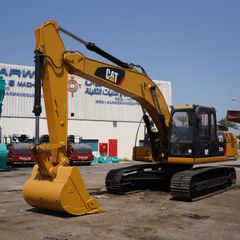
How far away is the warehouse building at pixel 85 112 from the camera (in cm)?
3391

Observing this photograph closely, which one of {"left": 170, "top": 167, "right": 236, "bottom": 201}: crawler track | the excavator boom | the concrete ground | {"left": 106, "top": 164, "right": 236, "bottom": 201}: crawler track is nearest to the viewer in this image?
the concrete ground

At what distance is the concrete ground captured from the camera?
7.93 meters

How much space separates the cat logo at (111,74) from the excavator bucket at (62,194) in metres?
2.85

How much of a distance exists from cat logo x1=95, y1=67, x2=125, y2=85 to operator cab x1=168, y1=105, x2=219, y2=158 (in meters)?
2.36

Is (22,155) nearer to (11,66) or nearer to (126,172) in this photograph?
(11,66)

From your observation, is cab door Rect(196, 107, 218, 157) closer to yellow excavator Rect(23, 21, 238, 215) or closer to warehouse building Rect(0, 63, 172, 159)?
yellow excavator Rect(23, 21, 238, 215)

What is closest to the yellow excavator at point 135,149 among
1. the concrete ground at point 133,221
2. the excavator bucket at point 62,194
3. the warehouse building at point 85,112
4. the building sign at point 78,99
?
the excavator bucket at point 62,194

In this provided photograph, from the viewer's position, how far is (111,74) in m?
11.6

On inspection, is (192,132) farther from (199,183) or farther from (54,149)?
(54,149)

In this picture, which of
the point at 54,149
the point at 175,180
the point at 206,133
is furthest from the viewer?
the point at 206,133

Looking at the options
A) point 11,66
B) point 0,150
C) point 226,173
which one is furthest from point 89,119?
point 226,173

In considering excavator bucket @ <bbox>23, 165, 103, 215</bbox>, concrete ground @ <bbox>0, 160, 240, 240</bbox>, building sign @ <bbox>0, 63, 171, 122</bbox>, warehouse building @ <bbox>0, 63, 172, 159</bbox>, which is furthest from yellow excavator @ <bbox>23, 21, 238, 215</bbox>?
building sign @ <bbox>0, 63, 171, 122</bbox>

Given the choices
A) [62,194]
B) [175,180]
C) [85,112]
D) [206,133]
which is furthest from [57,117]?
[85,112]

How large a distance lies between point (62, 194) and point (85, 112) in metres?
28.2
